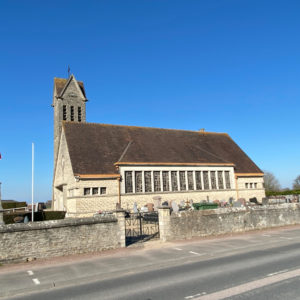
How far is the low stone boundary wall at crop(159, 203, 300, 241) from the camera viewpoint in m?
15.7

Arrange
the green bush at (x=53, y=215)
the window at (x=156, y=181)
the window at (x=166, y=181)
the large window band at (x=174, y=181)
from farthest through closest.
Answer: the window at (x=166, y=181) < the window at (x=156, y=181) < the large window band at (x=174, y=181) < the green bush at (x=53, y=215)

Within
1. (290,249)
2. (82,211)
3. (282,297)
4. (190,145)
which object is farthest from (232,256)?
(190,145)

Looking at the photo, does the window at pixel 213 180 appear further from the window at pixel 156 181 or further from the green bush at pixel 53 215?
the green bush at pixel 53 215

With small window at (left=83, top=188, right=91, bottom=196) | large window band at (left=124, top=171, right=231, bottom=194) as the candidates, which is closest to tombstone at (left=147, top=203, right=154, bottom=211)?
large window band at (left=124, top=171, right=231, bottom=194)

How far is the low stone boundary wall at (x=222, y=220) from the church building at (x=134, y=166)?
10902 mm

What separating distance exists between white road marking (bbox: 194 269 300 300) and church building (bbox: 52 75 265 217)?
18931 millimetres

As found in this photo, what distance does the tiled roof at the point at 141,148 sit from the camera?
29312mm

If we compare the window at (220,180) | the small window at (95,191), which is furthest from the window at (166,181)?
the small window at (95,191)

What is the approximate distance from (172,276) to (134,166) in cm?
2107

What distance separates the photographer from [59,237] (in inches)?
494

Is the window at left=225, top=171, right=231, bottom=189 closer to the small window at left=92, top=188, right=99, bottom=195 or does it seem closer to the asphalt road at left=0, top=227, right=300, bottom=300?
the small window at left=92, top=188, right=99, bottom=195

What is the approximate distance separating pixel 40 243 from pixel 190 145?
87.9 feet

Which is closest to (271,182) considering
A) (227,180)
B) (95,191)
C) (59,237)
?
(227,180)

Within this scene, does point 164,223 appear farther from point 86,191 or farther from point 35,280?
point 86,191
